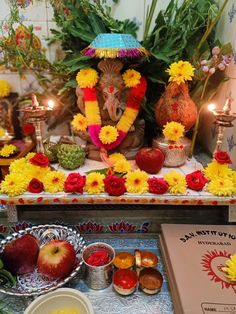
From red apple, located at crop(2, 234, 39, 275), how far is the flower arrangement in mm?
436

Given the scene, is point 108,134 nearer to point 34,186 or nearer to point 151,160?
point 151,160

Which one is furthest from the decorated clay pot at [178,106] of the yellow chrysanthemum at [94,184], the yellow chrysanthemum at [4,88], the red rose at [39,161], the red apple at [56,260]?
the yellow chrysanthemum at [4,88]

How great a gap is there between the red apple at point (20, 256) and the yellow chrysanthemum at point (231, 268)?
486mm

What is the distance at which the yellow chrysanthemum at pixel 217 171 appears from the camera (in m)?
0.84

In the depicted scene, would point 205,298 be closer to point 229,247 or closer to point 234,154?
point 229,247

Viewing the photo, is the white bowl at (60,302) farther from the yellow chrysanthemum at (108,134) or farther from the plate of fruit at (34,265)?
the yellow chrysanthemum at (108,134)

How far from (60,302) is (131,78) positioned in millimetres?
725

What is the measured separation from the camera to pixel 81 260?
0.69m

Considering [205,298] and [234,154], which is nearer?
[205,298]

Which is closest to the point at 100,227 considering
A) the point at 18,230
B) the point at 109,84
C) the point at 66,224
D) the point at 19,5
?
the point at 66,224

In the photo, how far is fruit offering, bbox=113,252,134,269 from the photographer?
0.71 m

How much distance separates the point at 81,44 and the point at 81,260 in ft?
2.74

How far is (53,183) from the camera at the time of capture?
2.61ft

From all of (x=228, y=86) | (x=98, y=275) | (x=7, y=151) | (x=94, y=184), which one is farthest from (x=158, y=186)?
(x=7, y=151)
